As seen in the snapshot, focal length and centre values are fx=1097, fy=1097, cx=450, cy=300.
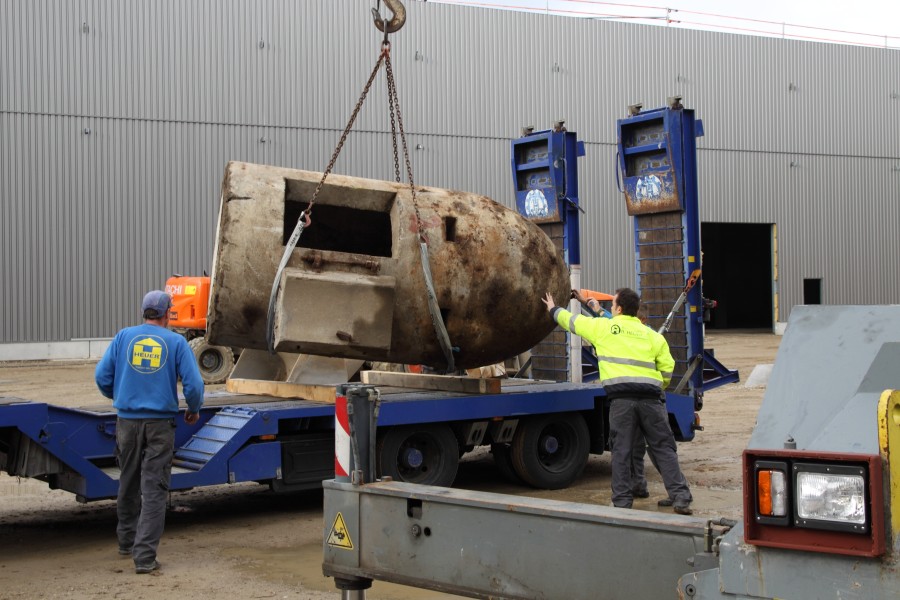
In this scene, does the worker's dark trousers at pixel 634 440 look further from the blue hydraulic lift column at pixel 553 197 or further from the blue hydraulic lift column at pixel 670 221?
the blue hydraulic lift column at pixel 553 197

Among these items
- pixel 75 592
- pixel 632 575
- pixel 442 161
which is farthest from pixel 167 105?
pixel 632 575

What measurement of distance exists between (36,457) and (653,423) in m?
4.54

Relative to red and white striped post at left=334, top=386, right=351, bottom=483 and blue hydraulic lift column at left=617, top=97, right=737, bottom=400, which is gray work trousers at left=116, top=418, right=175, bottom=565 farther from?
blue hydraulic lift column at left=617, top=97, right=737, bottom=400

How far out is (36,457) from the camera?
7.56m

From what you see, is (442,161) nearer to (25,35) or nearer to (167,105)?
(167,105)

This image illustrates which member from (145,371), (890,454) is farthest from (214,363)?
(890,454)

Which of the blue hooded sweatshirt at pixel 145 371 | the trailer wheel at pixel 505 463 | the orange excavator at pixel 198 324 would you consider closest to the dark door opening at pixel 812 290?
the orange excavator at pixel 198 324

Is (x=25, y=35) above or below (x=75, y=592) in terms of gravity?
above

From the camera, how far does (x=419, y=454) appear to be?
30.6ft

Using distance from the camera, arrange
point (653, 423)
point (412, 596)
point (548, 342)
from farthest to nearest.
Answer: point (548, 342)
point (653, 423)
point (412, 596)

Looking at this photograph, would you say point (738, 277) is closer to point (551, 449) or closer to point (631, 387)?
point (551, 449)

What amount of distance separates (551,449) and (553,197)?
284cm

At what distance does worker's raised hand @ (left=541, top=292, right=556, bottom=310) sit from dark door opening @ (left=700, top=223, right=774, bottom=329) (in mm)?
33637

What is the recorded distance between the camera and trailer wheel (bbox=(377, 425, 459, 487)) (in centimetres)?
905
